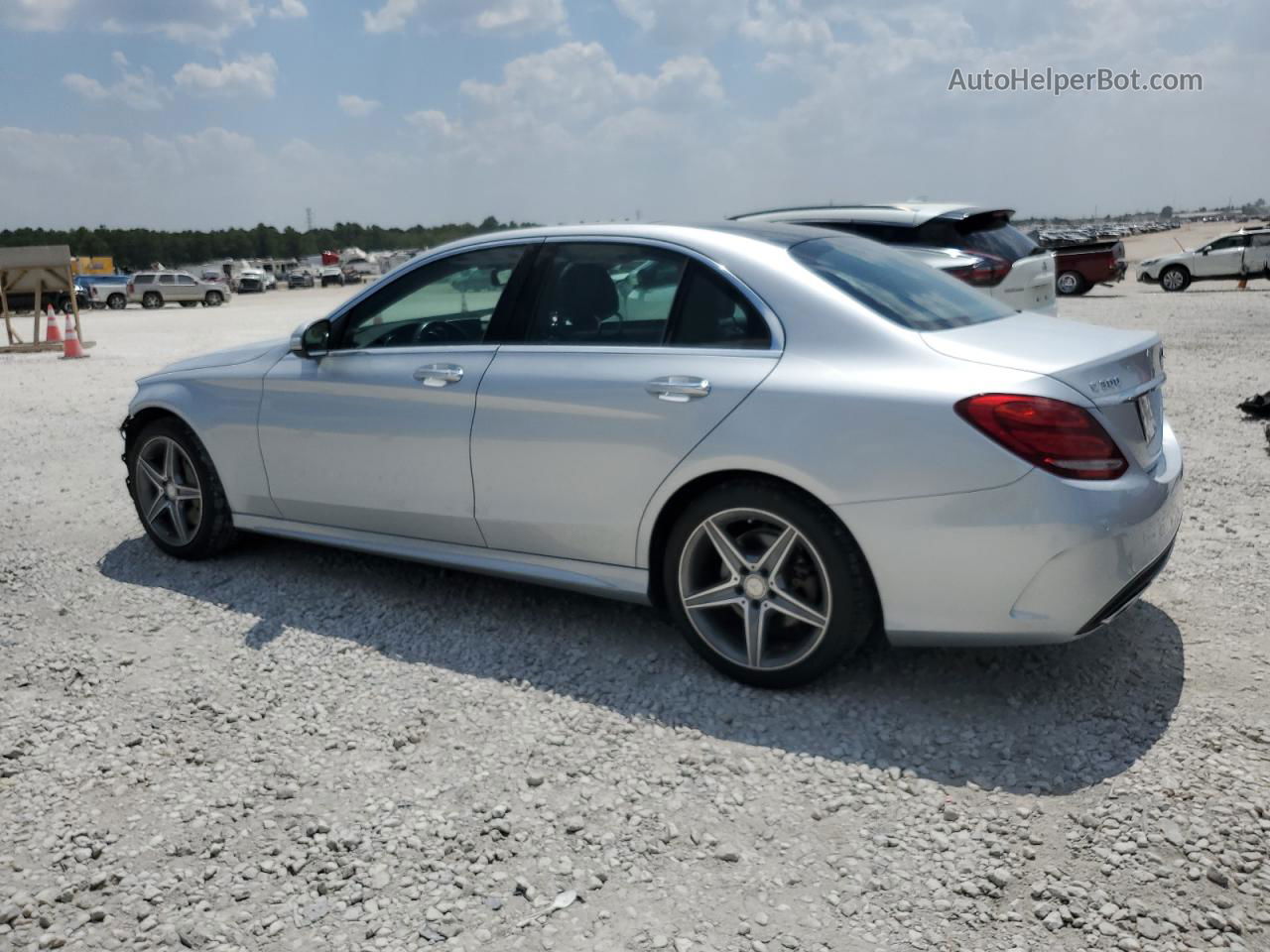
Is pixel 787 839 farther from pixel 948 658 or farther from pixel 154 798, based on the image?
pixel 154 798

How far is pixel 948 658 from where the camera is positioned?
Result: 165 inches

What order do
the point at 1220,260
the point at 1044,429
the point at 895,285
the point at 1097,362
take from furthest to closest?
the point at 1220,260
the point at 895,285
the point at 1097,362
the point at 1044,429

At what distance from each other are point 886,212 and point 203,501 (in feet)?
20.0

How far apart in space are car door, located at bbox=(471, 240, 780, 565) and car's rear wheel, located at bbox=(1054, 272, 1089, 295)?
25148 millimetres

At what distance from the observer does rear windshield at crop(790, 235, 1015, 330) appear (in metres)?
3.93

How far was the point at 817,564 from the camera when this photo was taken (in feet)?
12.4

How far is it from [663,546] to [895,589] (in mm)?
902

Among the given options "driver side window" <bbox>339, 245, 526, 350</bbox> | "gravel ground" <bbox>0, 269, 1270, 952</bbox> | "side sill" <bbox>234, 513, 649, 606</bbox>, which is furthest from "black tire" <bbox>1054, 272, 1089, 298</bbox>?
"side sill" <bbox>234, 513, 649, 606</bbox>

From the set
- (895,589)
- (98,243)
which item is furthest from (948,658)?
(98,243)

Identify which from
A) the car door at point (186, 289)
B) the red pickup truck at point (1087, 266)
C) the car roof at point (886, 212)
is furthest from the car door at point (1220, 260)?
the car door at point (186, 289)

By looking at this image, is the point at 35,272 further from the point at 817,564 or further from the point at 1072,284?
the point at 1072,284

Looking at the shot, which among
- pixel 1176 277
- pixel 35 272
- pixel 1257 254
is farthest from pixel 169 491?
pixel 1257 254

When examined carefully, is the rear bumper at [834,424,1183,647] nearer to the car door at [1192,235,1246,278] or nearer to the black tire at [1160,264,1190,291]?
the black tire at [1160,264,1190,291]

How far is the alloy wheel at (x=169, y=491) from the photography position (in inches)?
220
